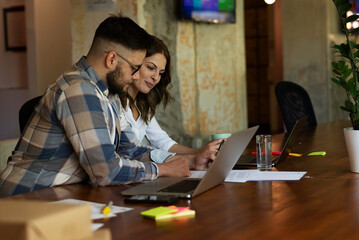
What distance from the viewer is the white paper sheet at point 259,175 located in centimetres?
199

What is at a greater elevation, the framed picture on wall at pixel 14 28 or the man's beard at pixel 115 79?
the framed picture on wall at pixel 14 28

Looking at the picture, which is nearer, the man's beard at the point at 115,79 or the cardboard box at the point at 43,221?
the cardboard box at the point at 43,221

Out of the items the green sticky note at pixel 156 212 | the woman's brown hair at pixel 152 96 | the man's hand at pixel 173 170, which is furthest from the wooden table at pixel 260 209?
the woman's brown hair at pixel 152 96

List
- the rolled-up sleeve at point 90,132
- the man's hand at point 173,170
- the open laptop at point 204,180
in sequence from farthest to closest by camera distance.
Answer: the man's hand at point 173,170 < the rolled-up sleeve at point 90,132 < the open laptop at point 204,180

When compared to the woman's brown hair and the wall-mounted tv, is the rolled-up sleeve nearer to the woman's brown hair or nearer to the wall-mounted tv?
the woman's brown hair

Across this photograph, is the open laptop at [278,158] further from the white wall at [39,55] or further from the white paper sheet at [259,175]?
the white wall at [39,55]

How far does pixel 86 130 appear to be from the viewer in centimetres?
190

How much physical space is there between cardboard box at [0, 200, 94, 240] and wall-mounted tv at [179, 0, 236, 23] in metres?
4.41

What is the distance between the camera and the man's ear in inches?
84.7

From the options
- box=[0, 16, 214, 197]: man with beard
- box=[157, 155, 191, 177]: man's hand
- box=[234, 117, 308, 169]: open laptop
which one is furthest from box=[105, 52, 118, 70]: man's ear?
box=[234, 117, 308, 169]: open laptop

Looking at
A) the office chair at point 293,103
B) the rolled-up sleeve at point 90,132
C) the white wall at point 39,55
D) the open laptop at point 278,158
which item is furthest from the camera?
the white wall at point 39,55

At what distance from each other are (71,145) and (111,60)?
1.25 feet

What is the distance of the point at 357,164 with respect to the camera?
2061mm

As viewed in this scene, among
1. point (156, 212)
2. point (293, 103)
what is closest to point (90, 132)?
point (156, 212)
